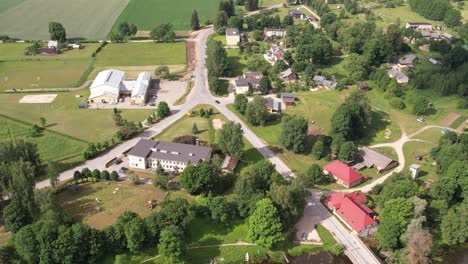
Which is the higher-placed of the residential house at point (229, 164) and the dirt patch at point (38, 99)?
the dirt patch at point (38, 99)

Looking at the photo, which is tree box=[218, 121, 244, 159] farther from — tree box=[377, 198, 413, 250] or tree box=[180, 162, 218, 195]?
tree box=[377, 198, 413, 250]

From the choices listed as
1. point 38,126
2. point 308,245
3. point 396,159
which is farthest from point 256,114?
point 38,126

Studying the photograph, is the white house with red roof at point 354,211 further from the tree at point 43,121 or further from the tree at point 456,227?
the tree at point 43,121

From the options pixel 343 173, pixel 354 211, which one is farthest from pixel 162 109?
pixel 354 211

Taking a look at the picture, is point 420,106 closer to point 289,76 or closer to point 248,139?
point 289,76

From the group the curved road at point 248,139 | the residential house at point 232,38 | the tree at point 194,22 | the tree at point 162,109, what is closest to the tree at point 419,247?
the curved road at point 248,139

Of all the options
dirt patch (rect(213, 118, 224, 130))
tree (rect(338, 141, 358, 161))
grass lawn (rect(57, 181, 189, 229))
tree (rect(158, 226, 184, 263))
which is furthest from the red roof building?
tree (rect(158, 226, 184, 263))
